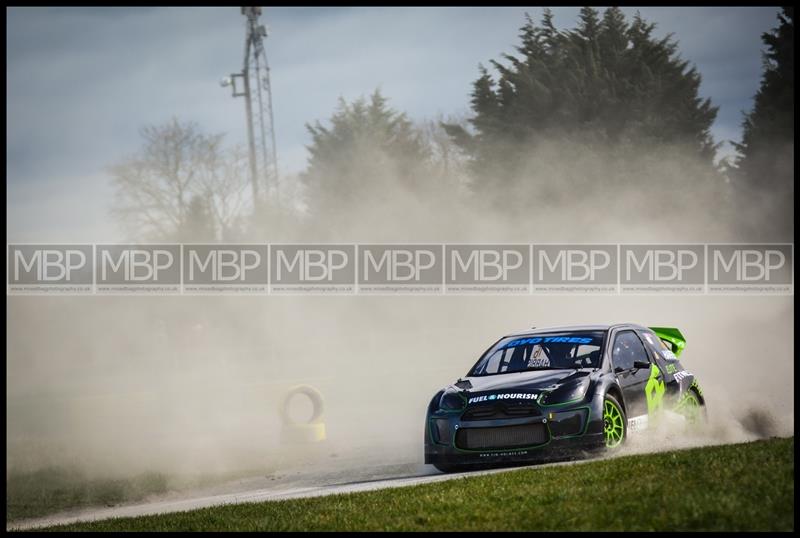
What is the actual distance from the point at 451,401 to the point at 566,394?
1.18 meters

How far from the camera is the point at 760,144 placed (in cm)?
3609

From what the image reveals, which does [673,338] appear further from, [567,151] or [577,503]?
[567,151]

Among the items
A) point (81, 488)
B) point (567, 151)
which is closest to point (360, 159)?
point (567, 151)

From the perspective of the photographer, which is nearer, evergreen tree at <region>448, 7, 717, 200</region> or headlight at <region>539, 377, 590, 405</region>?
headlight at <region>539, 377, 590, 405</region>

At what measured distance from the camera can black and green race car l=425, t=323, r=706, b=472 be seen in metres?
9.80

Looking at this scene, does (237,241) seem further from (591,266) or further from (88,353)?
(591,266)

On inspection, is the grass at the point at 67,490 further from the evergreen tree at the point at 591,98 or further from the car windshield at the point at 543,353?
the evergreen tree at the point at 591,98

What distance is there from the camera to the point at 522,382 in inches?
403

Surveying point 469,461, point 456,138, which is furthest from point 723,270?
point 469,461

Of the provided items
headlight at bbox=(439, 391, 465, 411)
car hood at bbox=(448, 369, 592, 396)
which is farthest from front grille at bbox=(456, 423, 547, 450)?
car hood at bbox=(448, 369, 592, 396)

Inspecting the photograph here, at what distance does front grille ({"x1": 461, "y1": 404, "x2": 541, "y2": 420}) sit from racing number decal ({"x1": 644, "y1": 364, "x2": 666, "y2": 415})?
1.58m

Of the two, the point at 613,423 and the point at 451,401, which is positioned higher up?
the point at 451,401

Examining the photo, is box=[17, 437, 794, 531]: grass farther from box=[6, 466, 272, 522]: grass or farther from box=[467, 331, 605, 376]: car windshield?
box=[6, 466, 272, 522]: grass

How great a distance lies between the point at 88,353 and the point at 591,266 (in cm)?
1654
